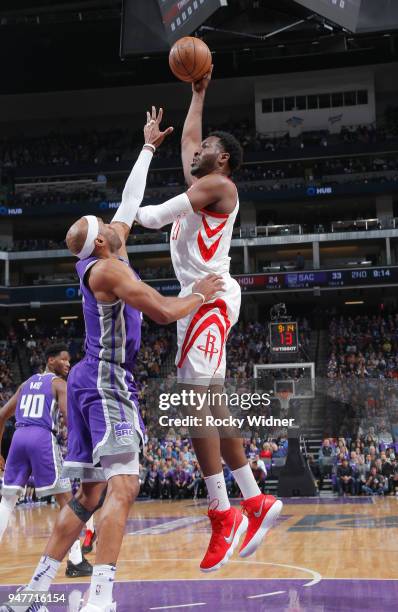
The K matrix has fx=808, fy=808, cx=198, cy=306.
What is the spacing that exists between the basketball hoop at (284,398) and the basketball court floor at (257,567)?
7.94 ft

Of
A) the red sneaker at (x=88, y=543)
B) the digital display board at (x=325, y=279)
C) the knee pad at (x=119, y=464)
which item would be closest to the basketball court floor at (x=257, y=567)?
the red sneaker at (x=88, y=543)

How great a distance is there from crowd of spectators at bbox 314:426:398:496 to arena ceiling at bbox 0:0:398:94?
1165cm

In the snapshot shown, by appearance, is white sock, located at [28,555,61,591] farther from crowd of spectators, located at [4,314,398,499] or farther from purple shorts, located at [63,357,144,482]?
crowd of spectators, located at [4,314,398,499]

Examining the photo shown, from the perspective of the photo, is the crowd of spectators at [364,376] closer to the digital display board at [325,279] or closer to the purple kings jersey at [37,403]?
the digital display board at [325,279]

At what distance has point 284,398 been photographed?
15.7 metres

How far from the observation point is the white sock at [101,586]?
13.4 feet

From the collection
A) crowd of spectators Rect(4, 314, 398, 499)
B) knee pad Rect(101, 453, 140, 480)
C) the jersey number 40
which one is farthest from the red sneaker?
crowd of spectators Rect(4, 314, 398, 499)

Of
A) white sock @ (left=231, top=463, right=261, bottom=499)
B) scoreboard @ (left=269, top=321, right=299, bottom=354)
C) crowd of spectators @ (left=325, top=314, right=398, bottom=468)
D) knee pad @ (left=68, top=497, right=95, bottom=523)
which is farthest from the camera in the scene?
scoreboard @ (left=269, top=321, right=299, bottom=354)

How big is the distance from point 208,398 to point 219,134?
5.23ft

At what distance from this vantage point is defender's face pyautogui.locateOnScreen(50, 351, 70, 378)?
750 cm

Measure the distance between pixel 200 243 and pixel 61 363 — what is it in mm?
3171

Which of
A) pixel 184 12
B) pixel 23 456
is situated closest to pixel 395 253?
pixel 184 12

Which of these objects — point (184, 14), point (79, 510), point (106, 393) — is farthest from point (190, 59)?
point (184, 14)

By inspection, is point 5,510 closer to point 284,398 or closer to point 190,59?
point 190,59
